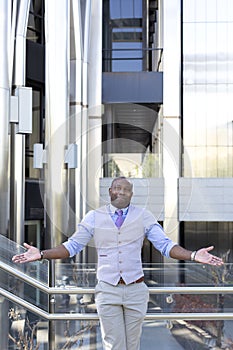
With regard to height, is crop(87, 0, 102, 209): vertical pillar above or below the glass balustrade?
above

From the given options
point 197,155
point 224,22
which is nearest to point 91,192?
point 197,155

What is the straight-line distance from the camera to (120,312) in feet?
9.99

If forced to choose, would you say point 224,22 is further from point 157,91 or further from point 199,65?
point 157,91

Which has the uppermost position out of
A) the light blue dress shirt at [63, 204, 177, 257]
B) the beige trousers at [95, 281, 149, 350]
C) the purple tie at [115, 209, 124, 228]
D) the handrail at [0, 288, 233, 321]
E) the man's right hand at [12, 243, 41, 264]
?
the purple tie at [115, 209, 124, 228]

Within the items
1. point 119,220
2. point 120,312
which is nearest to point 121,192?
point 119,220

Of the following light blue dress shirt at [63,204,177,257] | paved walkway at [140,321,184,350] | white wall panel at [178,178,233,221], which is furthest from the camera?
white wall panel at [178,178,233,221]

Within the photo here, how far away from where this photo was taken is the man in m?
3.03

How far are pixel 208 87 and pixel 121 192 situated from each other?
468 inches

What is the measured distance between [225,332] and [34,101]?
494 inches

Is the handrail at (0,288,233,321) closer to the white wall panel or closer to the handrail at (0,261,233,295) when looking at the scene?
the handrail at (0,261,233,295)

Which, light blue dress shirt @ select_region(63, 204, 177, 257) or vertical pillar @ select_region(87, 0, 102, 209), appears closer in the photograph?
light blue dress shirt @ select_region(63, 204, 177, 257)

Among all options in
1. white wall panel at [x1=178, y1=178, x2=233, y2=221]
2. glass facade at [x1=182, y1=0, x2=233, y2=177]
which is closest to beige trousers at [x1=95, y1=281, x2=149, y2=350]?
white wall panel at [x1=178, y1=178, x2=233, y2=221]

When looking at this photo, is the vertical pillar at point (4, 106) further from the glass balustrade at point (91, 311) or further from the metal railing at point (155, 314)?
the metal railing at point (155, 314)

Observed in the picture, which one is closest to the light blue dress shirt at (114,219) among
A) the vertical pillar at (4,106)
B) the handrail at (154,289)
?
the handrail at (154,289)
